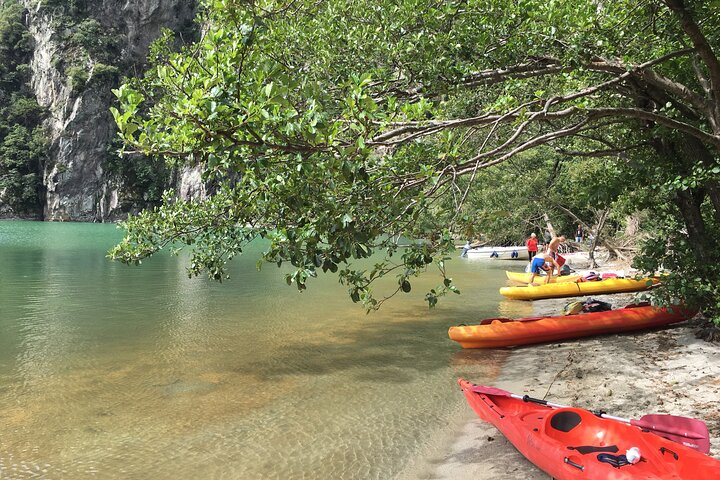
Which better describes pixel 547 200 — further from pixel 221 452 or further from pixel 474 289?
pixel 221 452

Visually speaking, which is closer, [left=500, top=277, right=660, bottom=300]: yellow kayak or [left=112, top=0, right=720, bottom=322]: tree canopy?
[left=112, top=0, right=720, bottom=322]: tree canopy

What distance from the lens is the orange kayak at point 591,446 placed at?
368cm

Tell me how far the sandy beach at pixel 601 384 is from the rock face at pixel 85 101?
296 ft

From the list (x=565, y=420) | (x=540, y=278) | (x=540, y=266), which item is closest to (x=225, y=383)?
(x=565, y=420)

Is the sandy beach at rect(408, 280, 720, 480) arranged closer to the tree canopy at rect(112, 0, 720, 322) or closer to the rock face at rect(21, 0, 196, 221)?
the tree canopy at rect(112, 0, 720, 322)

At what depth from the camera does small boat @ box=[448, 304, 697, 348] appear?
9039 millimetres

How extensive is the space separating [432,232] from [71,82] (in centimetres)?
9624

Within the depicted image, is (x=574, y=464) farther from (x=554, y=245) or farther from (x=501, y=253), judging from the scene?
(x=501, y=253)

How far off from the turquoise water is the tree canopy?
1799 millimetres

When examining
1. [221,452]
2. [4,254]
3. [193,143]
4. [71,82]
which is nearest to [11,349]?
[221,452]

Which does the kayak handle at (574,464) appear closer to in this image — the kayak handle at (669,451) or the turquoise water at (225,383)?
the kayak handle at (669,451)

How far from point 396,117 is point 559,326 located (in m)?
6.07

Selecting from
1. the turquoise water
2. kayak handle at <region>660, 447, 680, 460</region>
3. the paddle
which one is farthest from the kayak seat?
the turquoise water

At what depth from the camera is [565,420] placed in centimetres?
463
